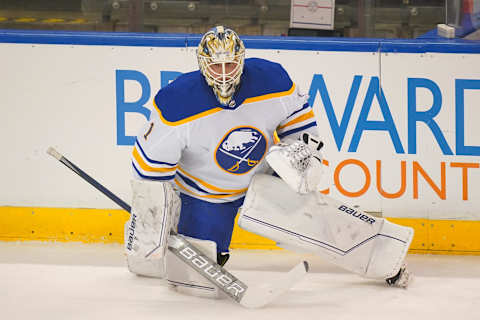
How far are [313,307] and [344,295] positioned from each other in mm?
202

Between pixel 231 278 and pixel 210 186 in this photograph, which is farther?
pixel 210 186

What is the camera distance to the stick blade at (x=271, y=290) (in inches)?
101

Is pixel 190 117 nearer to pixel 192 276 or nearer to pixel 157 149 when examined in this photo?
pixel 157 149

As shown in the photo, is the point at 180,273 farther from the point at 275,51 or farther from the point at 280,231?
the point at 275,51

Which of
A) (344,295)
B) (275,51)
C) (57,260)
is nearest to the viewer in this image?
(344,295)

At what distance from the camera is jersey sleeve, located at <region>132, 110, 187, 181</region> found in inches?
102

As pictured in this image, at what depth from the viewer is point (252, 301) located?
101 inches

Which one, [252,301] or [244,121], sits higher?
[244,121]

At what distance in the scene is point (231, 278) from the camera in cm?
264

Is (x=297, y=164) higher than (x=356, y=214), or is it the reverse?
(x=297, y=164)

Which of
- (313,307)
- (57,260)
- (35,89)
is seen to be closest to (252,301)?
(313,307)

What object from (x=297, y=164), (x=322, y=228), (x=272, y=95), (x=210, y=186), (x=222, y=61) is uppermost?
(x=222, y=61)

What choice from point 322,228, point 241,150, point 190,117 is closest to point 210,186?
point 241,150

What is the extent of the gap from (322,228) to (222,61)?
0.68 metres
